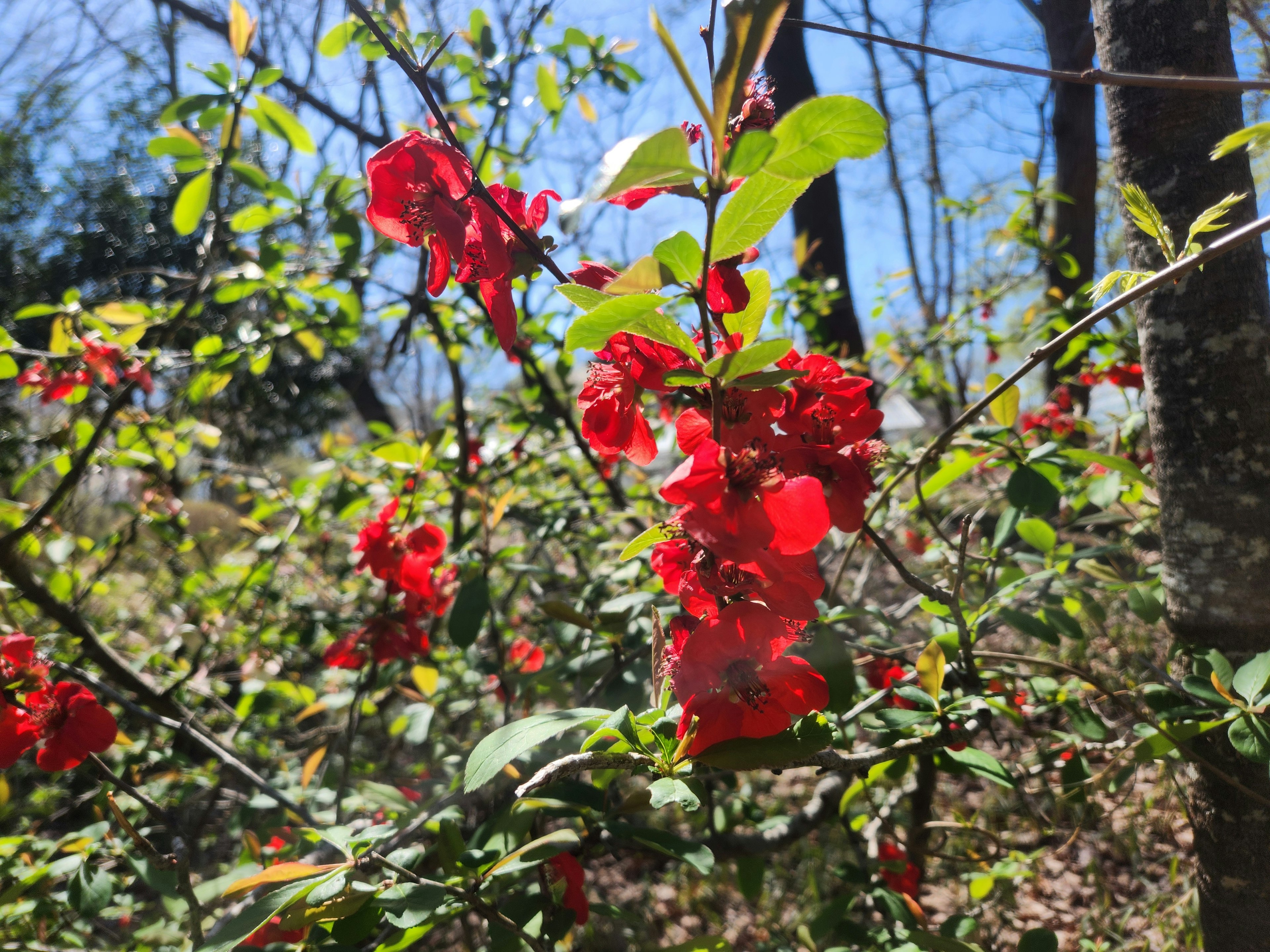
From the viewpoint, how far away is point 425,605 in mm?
1384

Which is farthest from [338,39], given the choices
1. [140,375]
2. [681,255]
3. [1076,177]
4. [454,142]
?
[1076,177]

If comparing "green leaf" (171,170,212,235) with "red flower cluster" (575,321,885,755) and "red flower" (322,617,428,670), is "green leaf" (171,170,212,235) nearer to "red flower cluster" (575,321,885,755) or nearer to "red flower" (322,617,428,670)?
"red flower" (322,617,428,670)

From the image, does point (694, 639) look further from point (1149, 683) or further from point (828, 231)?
point (828, 231)

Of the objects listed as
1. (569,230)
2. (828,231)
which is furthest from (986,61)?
(828,231)

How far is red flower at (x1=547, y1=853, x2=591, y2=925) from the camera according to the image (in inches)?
33.0

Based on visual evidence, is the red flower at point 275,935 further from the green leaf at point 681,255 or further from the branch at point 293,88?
the branch at point 293,88

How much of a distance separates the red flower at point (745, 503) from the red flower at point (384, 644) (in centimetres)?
104

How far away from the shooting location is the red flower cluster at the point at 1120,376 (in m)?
1.44

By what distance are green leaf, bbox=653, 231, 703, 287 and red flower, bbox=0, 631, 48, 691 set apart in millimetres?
981

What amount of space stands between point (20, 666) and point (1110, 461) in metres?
1.46

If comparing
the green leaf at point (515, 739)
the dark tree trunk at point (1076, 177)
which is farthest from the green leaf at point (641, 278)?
the dark tree trunk at point (1076, 177)

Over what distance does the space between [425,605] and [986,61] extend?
4.08 ft

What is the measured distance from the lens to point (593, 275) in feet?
1.89

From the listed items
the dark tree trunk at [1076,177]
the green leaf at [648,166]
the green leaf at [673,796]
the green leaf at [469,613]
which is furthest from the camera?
the dark tree trunk at [1076,177]
